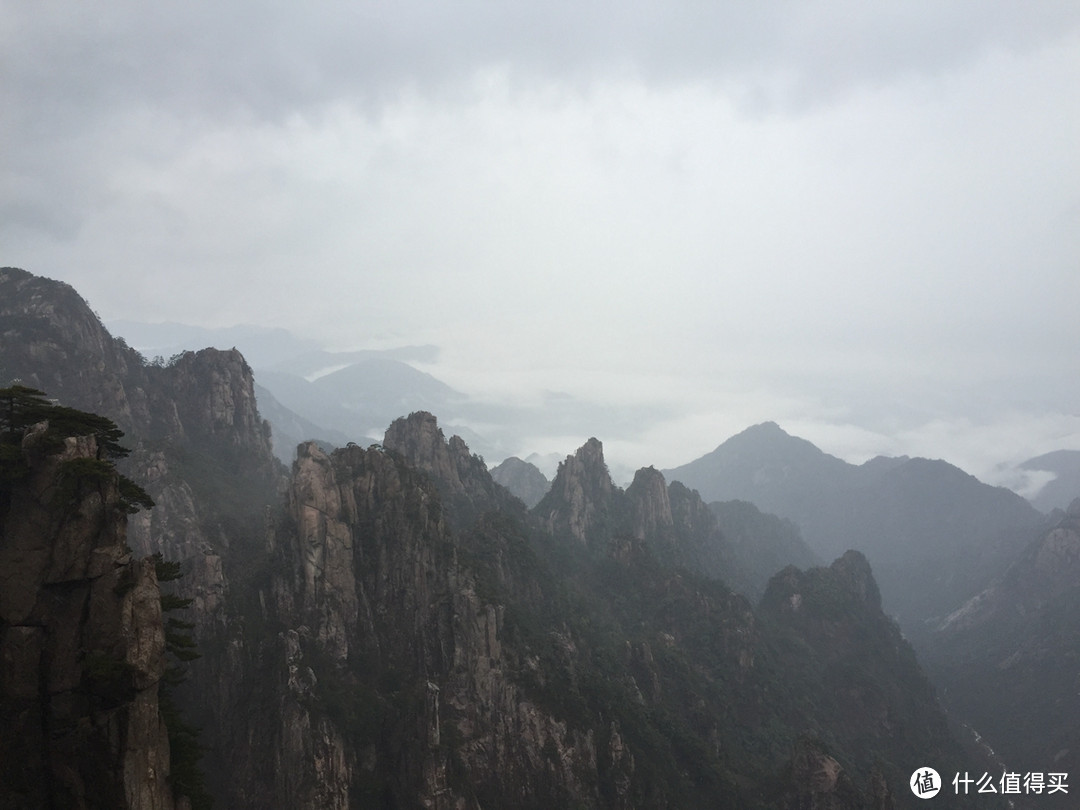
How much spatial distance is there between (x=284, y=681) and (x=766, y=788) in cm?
6315

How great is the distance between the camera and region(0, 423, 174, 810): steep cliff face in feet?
90.4

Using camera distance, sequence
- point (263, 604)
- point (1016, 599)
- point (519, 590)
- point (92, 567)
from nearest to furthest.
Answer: point (92, 567), point (263, 604), point (519, 590), point (1016, 599)

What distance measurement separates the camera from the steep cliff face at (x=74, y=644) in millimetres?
27562

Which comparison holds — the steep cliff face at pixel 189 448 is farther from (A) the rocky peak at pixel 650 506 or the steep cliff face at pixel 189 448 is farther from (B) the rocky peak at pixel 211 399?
(A) the rocky peak at pixel 650 506

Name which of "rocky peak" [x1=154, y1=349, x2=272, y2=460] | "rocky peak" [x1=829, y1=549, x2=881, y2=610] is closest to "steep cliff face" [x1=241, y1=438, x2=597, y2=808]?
"rocky peak" [x1=154, y1=349, x2=272, y2=460]

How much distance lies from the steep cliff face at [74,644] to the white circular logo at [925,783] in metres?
110

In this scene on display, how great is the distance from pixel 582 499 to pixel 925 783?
81524mm

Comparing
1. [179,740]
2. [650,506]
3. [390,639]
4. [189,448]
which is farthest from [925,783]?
[189,448]

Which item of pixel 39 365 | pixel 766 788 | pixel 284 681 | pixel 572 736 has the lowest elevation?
pixel 766 788

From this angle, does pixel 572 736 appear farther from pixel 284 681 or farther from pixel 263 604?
pixel 263 604

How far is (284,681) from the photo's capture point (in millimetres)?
64750

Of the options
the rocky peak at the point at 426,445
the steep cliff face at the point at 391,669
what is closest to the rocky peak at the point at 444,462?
the rocky peak at the point at 426,445

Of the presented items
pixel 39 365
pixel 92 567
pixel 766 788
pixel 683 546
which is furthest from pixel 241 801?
pixel 683 546

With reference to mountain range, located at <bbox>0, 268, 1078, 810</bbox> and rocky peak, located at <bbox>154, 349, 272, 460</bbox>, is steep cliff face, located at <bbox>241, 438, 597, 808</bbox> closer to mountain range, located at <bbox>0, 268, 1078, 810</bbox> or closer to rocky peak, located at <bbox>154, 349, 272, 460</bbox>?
mountain range, located at <bbox>0, 268, 1078, 810</bbox>
